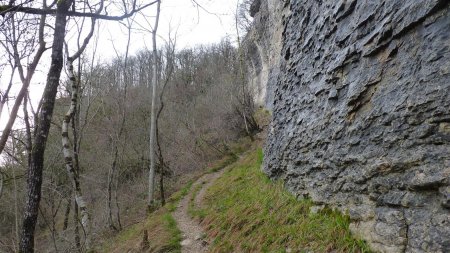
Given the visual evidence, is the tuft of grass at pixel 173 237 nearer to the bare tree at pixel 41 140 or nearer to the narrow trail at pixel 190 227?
the narrow trail at pixel 190 227

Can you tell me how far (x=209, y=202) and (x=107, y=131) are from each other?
844cm

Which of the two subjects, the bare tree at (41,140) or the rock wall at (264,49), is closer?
the bare tree at (41,140)

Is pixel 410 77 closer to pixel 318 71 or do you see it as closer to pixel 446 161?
pixel 446 161

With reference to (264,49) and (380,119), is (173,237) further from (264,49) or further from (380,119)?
(264,49)

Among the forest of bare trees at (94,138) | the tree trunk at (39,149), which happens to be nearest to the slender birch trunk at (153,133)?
the forest of bare trees at (94,138)

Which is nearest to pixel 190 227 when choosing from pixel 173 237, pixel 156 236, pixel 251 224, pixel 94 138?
pixel 173 237

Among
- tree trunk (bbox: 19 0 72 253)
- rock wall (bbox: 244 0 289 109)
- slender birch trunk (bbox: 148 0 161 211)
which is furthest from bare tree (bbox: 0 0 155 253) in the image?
rock wall (bbox: 244 0 289 109)

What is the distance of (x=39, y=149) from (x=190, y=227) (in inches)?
160

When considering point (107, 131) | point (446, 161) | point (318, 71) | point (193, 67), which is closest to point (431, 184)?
Answer: point (446, 161)

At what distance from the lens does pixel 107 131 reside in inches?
573

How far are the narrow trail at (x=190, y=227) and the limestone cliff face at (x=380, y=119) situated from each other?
7.45 feet

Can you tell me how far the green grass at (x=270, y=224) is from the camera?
3600 mm

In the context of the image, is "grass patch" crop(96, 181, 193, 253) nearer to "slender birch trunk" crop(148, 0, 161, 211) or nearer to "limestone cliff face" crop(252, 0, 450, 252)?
"slender birch trunk" crop(148, 0, 161, 211)

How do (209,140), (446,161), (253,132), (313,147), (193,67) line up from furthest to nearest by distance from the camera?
(193,67), (209,140), (253,132), (313,147), (446,161)
